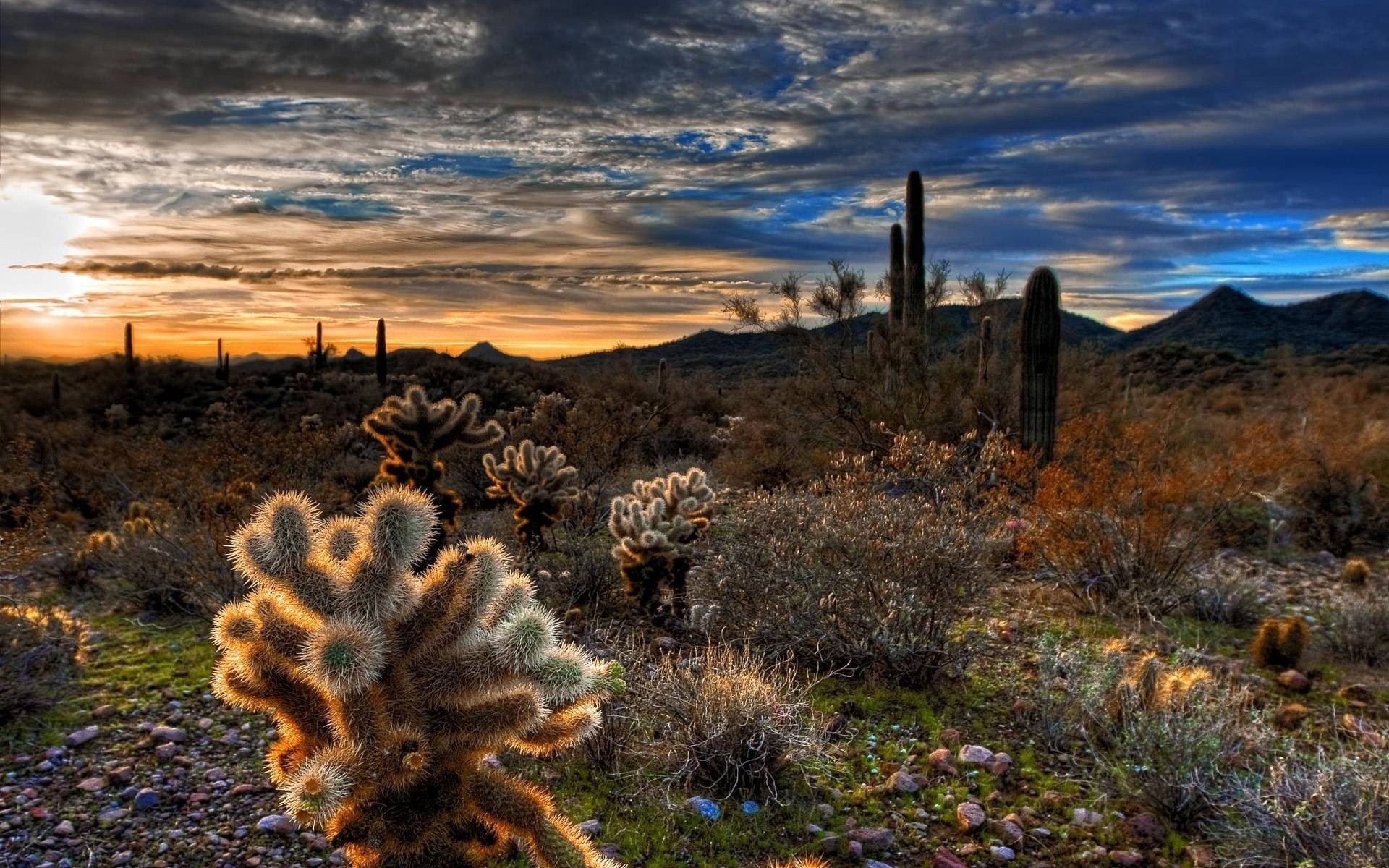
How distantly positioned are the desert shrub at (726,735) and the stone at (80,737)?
2763 mm

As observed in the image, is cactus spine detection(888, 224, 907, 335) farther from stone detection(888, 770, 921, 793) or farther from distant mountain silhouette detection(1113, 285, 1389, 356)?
distant mountain silhouette detection(1113, 285, 1389, 356)

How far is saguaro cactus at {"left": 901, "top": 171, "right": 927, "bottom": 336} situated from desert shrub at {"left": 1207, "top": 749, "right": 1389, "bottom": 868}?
35.3 ft

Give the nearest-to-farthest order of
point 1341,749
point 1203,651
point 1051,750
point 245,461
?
1. point 1341,749
2. point 1051,750
3. point 1203,651
4. point 245,461

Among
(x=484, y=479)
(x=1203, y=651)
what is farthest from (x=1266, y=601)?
(x=484, y=479)

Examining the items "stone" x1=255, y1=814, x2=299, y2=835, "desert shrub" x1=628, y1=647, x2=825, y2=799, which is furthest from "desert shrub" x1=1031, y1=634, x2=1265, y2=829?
"stone" x1=255, y1=814, x2=299, y2=835

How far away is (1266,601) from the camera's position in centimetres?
773

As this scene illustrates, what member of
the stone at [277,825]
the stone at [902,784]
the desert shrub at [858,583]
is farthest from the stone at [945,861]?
the stone at [277,825]

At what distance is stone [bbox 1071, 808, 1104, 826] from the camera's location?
4082mm

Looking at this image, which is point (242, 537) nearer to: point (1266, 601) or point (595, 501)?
point (595, 501)

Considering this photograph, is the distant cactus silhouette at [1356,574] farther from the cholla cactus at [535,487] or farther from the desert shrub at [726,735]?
the cholla cactus at [535,487]

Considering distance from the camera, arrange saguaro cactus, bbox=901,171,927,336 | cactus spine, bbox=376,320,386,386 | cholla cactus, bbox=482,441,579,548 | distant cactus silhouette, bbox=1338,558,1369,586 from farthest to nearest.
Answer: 1. cactus spine, bbox=376,320,386,386
2. saguaro cactus, bbox=901,171,927,336
3. cholla cactus, bbox=482,441,579,548
4. distant cactus silhouette, bbox=1338,558,1369,586

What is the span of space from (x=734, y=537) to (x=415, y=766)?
4.03m

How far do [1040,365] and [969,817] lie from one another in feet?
28.0

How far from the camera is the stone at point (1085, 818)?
408 centimetres
